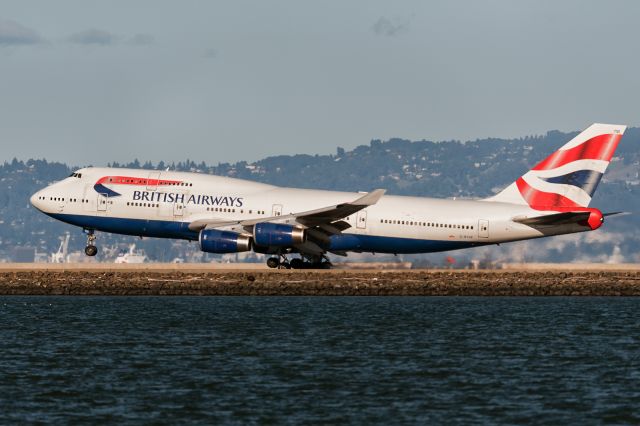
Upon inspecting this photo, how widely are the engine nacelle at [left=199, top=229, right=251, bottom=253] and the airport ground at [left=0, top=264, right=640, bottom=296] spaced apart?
242 cm

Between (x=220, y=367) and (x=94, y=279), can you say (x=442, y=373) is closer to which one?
(x=220, y=367)

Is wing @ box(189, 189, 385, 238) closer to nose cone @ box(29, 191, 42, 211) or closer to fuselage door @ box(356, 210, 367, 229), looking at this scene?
fuselage door @ box(356, 210, 367, 229)

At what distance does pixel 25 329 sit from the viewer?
53.5 meters

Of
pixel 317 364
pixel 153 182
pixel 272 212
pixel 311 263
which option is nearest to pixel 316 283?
pixel 272 212

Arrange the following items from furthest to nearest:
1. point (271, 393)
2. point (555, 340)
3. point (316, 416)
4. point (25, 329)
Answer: point (25, 329)
point (555, 340)
point (271, 393)
point (316, 416)

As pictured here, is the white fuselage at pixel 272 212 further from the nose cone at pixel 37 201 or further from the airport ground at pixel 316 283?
the nose cone at pixel 37 201

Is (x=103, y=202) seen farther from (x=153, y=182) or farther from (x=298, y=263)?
(x=298, y=263)

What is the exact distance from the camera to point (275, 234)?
2835 inches

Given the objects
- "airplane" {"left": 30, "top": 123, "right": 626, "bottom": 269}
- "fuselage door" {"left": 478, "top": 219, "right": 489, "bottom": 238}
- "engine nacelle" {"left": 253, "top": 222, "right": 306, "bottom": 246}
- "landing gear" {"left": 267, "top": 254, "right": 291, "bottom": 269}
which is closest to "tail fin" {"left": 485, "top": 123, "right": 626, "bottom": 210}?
"airplane" {"left": 30, "top": 123, "right": 626, "bottom": 269}

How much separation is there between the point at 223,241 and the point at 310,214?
16.5 ft

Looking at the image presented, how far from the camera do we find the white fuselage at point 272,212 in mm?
75438

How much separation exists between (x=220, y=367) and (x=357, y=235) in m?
34.1

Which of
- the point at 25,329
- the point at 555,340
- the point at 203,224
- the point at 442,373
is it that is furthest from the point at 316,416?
the point at 203,224

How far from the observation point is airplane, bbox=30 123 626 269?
74938 millimetres
